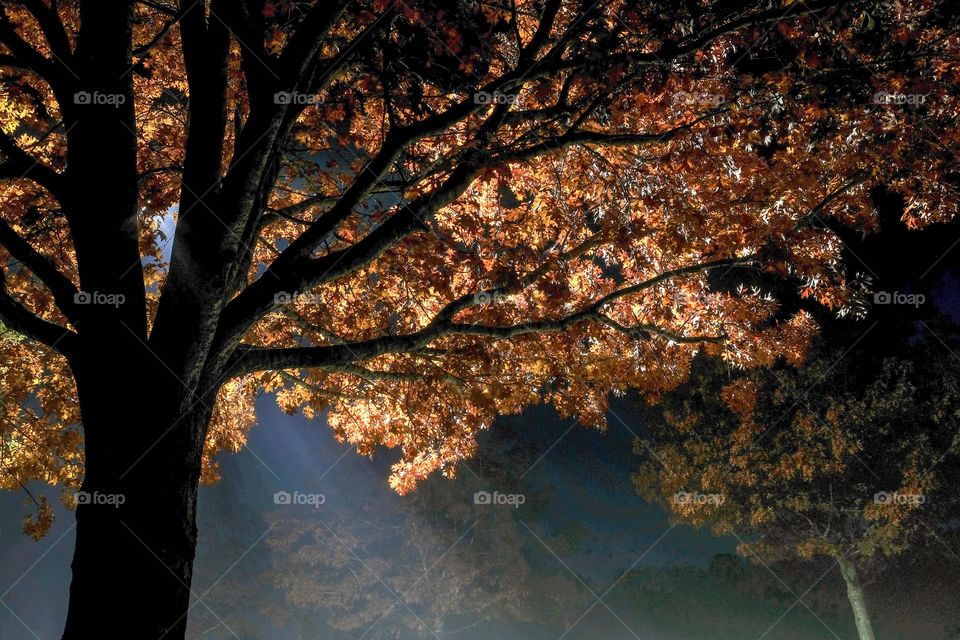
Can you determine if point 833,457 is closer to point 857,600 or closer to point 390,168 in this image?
point 857,600

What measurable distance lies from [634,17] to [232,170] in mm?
3100

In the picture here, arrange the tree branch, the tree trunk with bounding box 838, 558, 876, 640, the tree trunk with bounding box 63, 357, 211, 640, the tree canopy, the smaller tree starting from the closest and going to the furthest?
the tree trunk with bounding box 63, 357, 211, 640 < the tree canopy < the tree branch < the smaller tree < the tree trunk with bounding box 838, 558, 876, 640

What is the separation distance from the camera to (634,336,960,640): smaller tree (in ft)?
49.7

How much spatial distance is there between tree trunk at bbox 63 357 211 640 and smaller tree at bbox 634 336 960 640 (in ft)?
40.7

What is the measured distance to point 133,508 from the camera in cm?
434

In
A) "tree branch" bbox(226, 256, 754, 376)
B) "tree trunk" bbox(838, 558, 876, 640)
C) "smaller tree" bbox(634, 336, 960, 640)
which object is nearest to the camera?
"tree branch" bbox(226, 256, 754, 376)

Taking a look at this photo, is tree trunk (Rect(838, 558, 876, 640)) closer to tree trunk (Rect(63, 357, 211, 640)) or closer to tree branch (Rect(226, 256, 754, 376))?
tree branch (Rect(226, 256, 754, 376))

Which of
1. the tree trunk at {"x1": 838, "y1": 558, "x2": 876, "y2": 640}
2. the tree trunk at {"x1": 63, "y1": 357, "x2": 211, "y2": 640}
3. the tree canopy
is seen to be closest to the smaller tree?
the tree trunk at {"x1": 838, "y1": 558, "x2": 876, "y2": 640}

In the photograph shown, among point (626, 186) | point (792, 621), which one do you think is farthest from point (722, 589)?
point (626, 186)

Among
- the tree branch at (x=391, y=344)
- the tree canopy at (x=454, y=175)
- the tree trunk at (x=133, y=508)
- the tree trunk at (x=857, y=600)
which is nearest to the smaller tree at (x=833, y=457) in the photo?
the tree trunk at (x=857, y=600)

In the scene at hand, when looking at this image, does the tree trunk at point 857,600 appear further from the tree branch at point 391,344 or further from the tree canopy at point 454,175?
the tree branch at point 391,344

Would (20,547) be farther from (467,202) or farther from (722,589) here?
(467,202)

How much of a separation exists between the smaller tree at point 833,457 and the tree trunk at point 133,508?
1240 centimetres

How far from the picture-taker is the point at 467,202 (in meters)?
9.49
